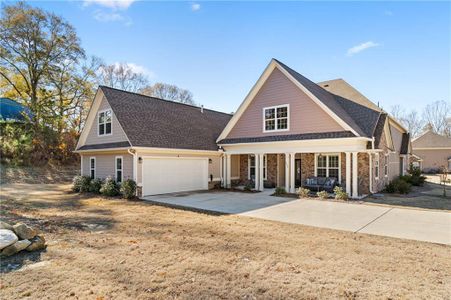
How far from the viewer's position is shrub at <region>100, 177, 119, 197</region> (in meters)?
14.5

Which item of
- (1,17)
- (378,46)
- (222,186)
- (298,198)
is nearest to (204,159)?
(222,186)

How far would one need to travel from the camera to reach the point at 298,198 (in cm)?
1347

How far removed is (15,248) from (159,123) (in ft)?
38.5

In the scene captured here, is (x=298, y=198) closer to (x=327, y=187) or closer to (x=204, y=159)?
(x=327, y=187)

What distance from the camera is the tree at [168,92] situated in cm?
4231

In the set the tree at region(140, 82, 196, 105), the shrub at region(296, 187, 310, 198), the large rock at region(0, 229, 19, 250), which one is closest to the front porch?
the shrub at region(296, 187, 310, 198)

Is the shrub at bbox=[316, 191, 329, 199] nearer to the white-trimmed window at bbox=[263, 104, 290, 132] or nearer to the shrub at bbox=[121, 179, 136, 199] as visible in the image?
the white-trimmed window at bbox=[263, 104, 290, 132]

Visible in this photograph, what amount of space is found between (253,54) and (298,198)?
28.7 feet

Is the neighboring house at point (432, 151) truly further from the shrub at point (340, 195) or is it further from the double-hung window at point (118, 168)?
the double-hung window at point (118, 168)

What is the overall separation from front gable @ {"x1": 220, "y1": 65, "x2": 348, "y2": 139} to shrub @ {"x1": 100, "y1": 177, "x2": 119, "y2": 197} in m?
7.59

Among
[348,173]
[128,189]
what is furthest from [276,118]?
[128,189]

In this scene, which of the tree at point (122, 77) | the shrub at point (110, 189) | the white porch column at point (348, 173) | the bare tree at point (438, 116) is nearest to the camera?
the white porch column at point (348, 173)

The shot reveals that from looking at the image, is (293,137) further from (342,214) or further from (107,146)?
(107,146)

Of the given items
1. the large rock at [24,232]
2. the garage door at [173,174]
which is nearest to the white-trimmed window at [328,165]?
the garage door at [173,174]
